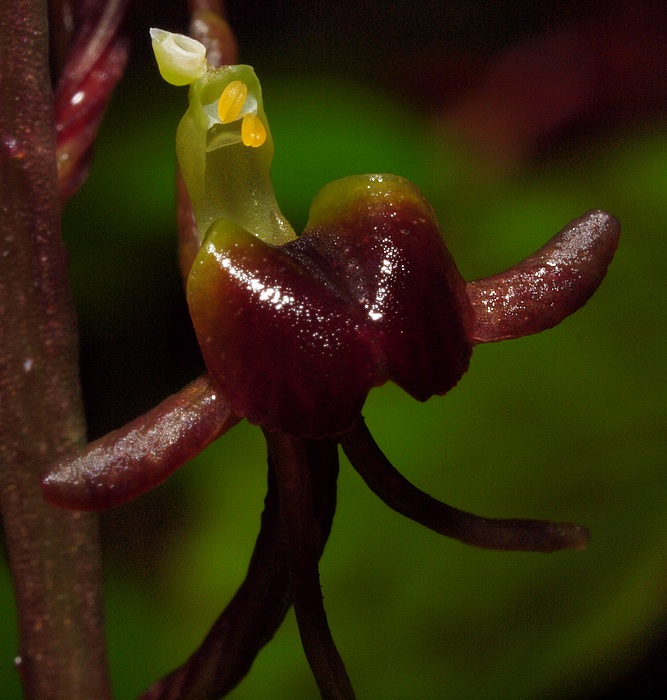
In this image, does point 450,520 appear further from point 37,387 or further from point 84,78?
point 84,78

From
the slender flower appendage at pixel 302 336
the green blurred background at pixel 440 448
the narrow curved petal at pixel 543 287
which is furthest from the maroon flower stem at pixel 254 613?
the green blurred background at pixel 440 448

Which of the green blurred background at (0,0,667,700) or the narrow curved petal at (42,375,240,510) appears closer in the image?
the narrow curved petal at (42,375,240,510)

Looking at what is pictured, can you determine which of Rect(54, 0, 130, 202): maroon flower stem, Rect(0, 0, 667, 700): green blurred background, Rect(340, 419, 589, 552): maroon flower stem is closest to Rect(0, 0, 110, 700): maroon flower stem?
Rect(54, 0, 130, 202): maroon flower stem

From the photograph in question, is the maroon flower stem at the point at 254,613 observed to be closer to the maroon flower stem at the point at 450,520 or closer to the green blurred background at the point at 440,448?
the maroon flower stem at the point at 450,520

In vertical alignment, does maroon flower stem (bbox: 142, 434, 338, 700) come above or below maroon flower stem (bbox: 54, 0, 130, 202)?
below

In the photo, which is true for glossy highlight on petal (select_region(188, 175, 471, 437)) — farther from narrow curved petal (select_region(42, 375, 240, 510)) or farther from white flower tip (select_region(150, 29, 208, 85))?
white flower tip (select_region(150, 29, 208, 85))

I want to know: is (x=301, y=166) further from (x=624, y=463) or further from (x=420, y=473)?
(x=624, y=463)
